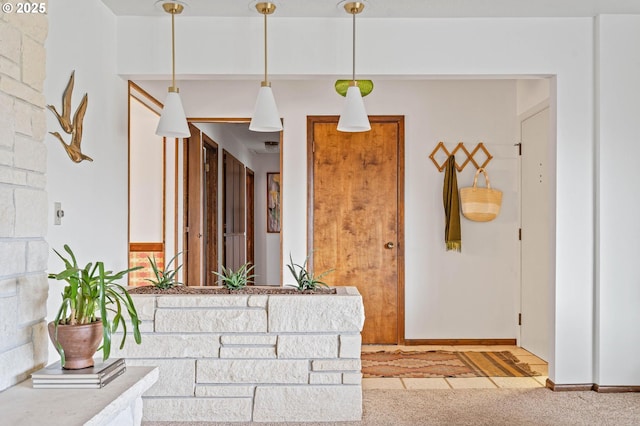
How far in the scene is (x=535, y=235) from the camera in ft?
15.4

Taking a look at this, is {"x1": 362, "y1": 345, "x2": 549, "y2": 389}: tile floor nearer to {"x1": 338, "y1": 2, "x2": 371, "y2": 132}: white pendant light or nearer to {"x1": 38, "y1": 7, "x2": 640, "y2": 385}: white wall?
{"x1": 38, "y1": 7, "x2": 640, "y2": 385}: white wall

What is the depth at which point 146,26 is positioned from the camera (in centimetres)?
361

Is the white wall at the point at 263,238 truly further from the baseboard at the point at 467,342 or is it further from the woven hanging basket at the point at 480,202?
the woven hanging basket at the point at 480,202

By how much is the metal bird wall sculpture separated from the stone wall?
1.55 feet

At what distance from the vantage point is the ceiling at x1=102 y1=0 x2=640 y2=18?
336 cm

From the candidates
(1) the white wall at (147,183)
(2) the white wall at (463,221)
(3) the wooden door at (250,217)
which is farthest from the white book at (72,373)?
(3) the wooden door at (250,217)

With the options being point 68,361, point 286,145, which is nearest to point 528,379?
point 286,145

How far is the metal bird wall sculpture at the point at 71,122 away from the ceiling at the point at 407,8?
76 cm

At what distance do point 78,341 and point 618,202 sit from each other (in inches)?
127

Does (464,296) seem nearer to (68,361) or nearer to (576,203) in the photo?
(576,203)

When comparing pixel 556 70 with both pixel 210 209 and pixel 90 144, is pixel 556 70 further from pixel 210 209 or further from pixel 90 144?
pixel 210 209

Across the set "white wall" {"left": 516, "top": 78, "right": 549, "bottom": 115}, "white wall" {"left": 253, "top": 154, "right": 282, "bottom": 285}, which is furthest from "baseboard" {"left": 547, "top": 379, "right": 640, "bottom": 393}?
"white wall" {"left": 253, "top": 154, "right": 282, "bottom": 285}

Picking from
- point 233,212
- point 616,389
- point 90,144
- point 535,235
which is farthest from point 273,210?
point 616,389

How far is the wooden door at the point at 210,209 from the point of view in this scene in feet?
18.6
